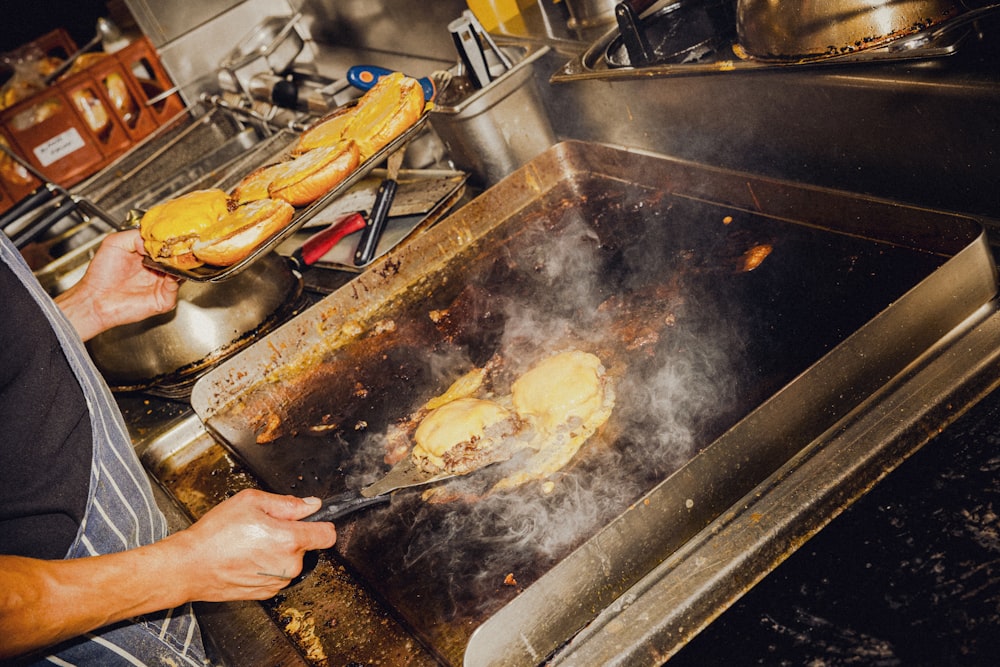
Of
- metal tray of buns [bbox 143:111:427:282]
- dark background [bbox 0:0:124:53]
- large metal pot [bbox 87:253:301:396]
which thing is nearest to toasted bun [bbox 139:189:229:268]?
metal tray of buns [bbox 143:111:427:282]

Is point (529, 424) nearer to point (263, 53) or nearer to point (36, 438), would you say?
point (36, 438)

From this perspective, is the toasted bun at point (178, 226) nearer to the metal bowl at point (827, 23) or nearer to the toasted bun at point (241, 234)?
the toasted bun at point (241, 234)

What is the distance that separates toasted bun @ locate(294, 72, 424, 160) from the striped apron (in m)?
1.12

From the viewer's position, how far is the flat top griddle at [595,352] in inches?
51.9

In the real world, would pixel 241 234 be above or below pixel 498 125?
above

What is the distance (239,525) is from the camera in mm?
1383

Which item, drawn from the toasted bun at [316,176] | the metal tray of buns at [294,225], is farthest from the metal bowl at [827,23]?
the toasted bun at [316,176]

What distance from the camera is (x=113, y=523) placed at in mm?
1538

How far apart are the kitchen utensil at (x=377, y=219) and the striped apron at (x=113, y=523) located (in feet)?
3.36

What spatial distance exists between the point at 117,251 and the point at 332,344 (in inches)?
30.5

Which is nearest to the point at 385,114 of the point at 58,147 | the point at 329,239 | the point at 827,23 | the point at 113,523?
the point at 329,239

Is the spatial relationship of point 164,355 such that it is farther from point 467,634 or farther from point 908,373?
point 908,373

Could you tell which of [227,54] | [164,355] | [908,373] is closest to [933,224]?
[908,373]

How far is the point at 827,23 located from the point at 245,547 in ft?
5.84
